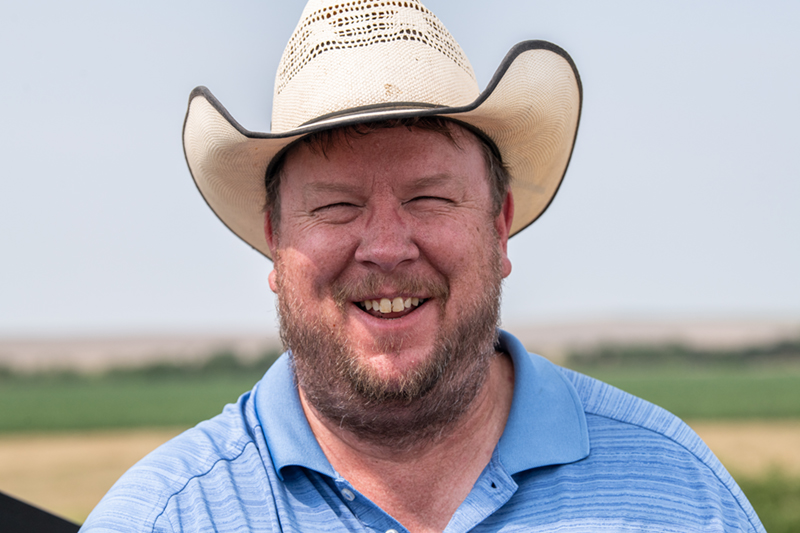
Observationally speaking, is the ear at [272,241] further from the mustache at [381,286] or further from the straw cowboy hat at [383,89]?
the mustache at [381,286]

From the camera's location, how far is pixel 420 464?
2.14 m

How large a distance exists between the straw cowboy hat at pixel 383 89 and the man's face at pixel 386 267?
0.11 meters

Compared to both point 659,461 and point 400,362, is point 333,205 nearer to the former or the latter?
point 400,362

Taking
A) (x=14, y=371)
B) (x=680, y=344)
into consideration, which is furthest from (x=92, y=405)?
(x=680, y=344)

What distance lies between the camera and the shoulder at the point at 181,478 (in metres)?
1.82

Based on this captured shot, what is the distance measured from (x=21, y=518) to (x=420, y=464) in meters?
1.09

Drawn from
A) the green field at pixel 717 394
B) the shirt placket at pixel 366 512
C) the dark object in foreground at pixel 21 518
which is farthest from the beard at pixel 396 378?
the green field at pixel 717 394

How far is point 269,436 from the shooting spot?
205 cm

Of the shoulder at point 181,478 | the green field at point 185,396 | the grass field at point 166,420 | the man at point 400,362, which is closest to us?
the shoulder at point 181,478

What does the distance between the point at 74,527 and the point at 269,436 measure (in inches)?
21.9

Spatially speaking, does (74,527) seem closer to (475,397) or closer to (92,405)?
(475,397)

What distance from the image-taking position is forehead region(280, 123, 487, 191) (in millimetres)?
2041

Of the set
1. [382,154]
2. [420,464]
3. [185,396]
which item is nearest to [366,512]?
[420,464]

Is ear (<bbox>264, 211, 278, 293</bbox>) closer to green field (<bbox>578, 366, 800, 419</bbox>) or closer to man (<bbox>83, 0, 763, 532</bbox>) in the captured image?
man (<bbox>83, 0, 763, 532</bbox>)
